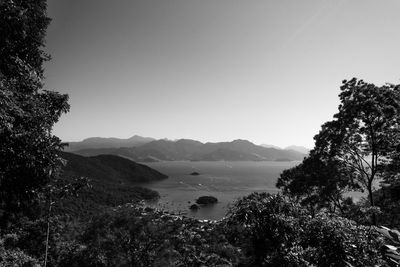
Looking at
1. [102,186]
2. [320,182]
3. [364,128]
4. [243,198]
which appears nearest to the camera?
[243,198]

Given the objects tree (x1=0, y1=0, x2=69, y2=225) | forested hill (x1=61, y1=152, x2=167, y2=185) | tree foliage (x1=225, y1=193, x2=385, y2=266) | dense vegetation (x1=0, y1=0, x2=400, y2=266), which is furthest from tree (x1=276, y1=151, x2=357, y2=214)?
forested hill (x1=61, y1=152, x2=167, y2=185)

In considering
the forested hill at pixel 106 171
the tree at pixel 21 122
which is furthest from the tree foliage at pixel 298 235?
the forested hill at pixel 106 171

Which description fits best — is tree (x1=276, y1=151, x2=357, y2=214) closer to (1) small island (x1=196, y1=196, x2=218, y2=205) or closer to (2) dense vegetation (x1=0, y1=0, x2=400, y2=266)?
(2) dense vegetation (x1=0, y1=0, x2=400, y2=266)

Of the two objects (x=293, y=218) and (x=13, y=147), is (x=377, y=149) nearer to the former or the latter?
(x=293, y=218)

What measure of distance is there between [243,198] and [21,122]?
826 centimetres

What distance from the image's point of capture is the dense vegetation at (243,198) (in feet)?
17.7

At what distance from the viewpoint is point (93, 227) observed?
79.6ft

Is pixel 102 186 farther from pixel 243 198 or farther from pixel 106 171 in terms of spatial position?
pixel 243 198

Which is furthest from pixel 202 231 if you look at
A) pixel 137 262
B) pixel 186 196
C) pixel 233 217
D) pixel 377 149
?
pixel 186 196

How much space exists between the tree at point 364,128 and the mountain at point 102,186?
2765 cm

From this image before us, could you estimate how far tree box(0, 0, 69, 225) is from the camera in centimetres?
636

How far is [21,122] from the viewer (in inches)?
283

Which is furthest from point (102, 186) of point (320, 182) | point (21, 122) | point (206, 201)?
point (21, 122)

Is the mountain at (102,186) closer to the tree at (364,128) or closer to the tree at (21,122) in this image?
the tree at (21,122)
